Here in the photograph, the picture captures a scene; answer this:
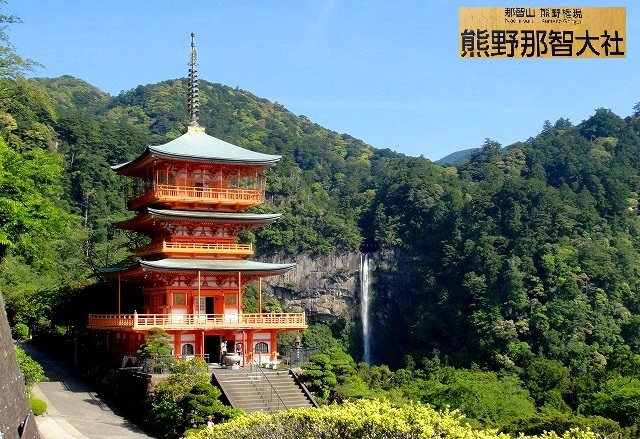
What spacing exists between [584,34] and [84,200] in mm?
49841

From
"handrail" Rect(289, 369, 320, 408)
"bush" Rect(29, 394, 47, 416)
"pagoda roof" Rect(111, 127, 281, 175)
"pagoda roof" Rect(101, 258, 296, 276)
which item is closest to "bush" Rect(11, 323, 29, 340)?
"pagoda roof" Rect(101, 258, 296, 276)

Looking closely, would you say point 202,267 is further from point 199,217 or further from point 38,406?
point 38,406

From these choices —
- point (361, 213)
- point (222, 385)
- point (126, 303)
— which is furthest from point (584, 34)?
point (361, 213)

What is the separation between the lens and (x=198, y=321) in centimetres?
2500

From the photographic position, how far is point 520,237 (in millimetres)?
56469

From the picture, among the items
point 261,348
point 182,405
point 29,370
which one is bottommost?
point 182,405

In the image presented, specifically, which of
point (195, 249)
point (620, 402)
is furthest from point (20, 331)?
point (620, 402)

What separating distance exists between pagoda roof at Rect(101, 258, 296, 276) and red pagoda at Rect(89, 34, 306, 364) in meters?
0.03

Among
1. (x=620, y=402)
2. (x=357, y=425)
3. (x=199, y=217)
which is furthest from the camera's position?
(x=199, y=217)

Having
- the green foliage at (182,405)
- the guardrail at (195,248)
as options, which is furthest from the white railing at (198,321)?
the green foliage at (182,405)

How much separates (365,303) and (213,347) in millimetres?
35950

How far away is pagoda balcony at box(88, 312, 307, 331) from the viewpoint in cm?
2419

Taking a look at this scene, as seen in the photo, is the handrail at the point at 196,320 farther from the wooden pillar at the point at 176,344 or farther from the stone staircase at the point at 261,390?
the stone staircase at the point at 261,390

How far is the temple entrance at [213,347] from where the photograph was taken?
26469mm
